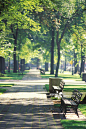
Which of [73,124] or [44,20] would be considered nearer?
[73,124]

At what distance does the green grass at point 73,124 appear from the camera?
689 cm

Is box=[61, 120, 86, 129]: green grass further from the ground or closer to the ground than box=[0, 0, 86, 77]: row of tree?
closer to the ground

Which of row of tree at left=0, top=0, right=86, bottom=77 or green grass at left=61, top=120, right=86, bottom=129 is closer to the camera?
green grass at left=61, top=120, right=86, bottom=129

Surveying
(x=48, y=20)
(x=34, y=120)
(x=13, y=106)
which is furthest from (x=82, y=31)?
(x=34, y=120)

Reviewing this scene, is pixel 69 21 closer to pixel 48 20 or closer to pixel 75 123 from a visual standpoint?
pixel 48 20

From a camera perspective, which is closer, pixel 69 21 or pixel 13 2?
pixel 13 2

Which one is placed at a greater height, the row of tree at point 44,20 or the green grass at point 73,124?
the row of tree at point 44,20

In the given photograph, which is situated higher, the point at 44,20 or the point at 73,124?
the point at 44,20

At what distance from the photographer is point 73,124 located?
7250 mm

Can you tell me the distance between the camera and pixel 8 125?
719 cm

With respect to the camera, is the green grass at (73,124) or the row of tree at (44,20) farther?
the row of tree at (44,20)

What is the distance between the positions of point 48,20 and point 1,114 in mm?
19537

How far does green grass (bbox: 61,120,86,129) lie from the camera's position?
6.89 m

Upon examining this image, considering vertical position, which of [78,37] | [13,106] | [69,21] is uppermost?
[69,21]
